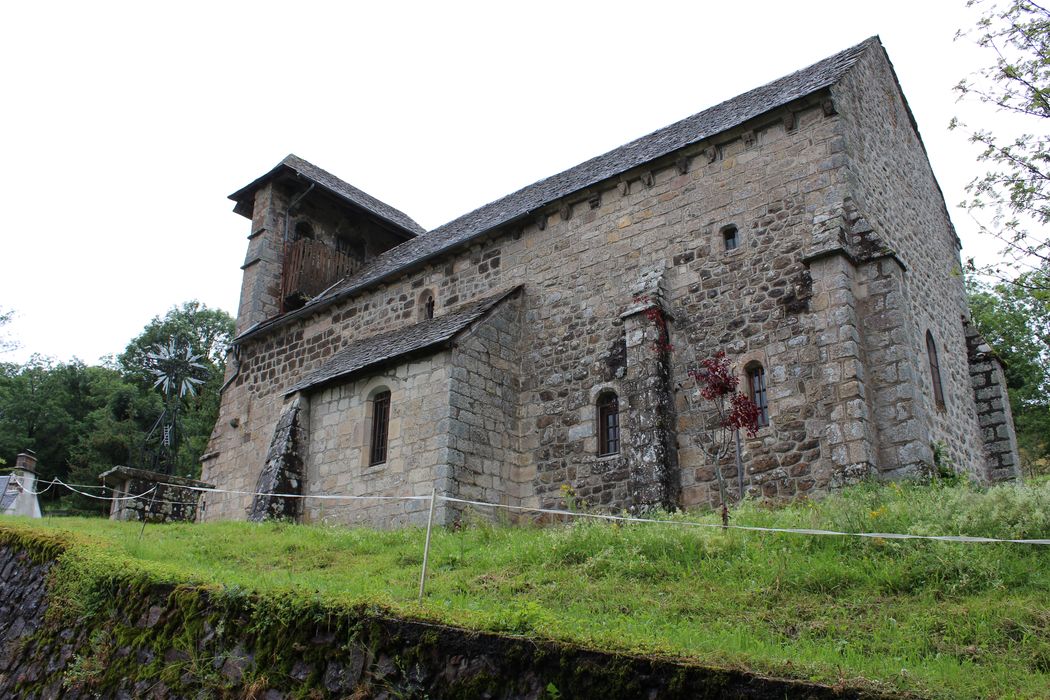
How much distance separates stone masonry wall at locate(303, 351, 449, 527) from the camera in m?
15.5

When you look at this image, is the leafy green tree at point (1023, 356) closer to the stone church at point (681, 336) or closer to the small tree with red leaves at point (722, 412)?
the stone church at point (681, 336)

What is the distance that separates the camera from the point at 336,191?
27.4 meters

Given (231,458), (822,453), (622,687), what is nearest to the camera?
(622,687)

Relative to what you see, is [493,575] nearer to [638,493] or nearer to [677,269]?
[638,493]

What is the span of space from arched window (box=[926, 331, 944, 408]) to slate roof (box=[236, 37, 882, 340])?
16.1 feet

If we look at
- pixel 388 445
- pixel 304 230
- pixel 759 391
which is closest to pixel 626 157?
pixel 759 391

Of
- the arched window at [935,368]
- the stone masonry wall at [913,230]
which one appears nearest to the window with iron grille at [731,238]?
the stone masonry wall at [913,230]

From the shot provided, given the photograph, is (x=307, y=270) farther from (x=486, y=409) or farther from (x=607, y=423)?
(x=607, y=423)

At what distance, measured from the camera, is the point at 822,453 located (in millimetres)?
12664

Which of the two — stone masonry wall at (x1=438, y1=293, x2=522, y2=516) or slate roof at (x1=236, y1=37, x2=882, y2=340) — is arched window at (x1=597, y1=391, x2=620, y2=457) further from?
slate roof at (x1=236, y1=37, x2=882, y2=340)

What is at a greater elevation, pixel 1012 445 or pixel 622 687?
pixel 1012 445

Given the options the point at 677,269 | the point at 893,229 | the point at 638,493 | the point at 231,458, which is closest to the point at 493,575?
the point at 638,493

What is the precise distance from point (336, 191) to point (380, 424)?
12.6 metres

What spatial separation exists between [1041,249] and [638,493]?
7.80 m
